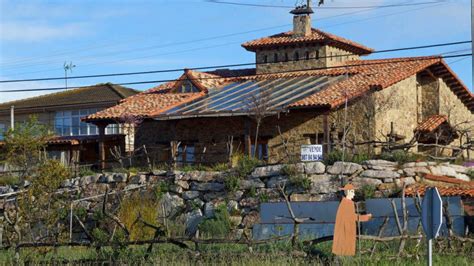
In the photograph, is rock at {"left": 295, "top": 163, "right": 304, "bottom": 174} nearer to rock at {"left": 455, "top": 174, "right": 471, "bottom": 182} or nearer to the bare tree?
the bare tree

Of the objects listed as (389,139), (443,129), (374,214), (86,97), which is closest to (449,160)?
(389,139)

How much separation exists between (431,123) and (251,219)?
13090mm

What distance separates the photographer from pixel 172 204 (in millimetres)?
31438

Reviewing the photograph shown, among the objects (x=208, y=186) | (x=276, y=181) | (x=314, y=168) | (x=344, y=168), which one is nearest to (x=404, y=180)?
(x=344, y=168)

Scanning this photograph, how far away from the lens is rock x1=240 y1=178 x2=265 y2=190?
3081cm

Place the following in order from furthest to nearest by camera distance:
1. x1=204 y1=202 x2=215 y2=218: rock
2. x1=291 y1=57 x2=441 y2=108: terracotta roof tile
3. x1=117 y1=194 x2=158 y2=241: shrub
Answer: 1. x1=291 y1=57 x2=441 y2=108: terracotta roof tile
2. x1=204 y1=202 x2=215 y2=218: rock
3. x1=117 y1=194 x2=158 y2=241: shrub

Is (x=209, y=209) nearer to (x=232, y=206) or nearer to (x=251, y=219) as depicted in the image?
(x=232, y=206)

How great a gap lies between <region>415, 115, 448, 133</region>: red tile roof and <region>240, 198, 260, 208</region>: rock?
462 inches

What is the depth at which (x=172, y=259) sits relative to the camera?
18.4m

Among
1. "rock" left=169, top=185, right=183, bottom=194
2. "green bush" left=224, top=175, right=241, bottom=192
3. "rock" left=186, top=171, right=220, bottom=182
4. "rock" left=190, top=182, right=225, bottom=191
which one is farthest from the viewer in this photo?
"rock" left=169, top=185, right=183, bottom=194

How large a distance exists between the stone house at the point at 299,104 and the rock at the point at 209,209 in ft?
7.75

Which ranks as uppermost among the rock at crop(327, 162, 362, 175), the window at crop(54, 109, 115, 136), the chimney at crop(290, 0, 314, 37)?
the chimney at crop(290, 0, 314, 37)

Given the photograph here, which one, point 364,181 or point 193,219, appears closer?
point 364,181

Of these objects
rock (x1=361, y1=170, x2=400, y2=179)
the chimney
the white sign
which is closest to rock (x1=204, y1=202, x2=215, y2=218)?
the white sign
